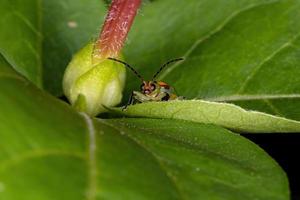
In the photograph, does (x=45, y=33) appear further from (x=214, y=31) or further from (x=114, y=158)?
(x=114, y=158)

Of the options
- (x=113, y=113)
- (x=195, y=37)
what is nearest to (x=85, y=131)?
(x=113, y=113)

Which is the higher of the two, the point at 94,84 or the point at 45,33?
the point at 45,33

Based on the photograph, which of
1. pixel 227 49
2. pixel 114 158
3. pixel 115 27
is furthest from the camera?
pixel 227 49

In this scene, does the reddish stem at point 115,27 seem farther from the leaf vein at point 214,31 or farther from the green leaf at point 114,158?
the leaf vein at point 214,31

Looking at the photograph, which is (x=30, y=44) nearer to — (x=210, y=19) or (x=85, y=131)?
(x=210, y=19)

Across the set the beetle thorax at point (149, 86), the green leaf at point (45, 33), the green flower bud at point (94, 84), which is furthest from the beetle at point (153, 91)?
the green flower bud at point (94, 84)

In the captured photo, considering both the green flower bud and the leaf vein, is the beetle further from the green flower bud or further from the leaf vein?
the green flower bud

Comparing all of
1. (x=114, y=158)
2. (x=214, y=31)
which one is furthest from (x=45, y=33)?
(x=114, y=158)
